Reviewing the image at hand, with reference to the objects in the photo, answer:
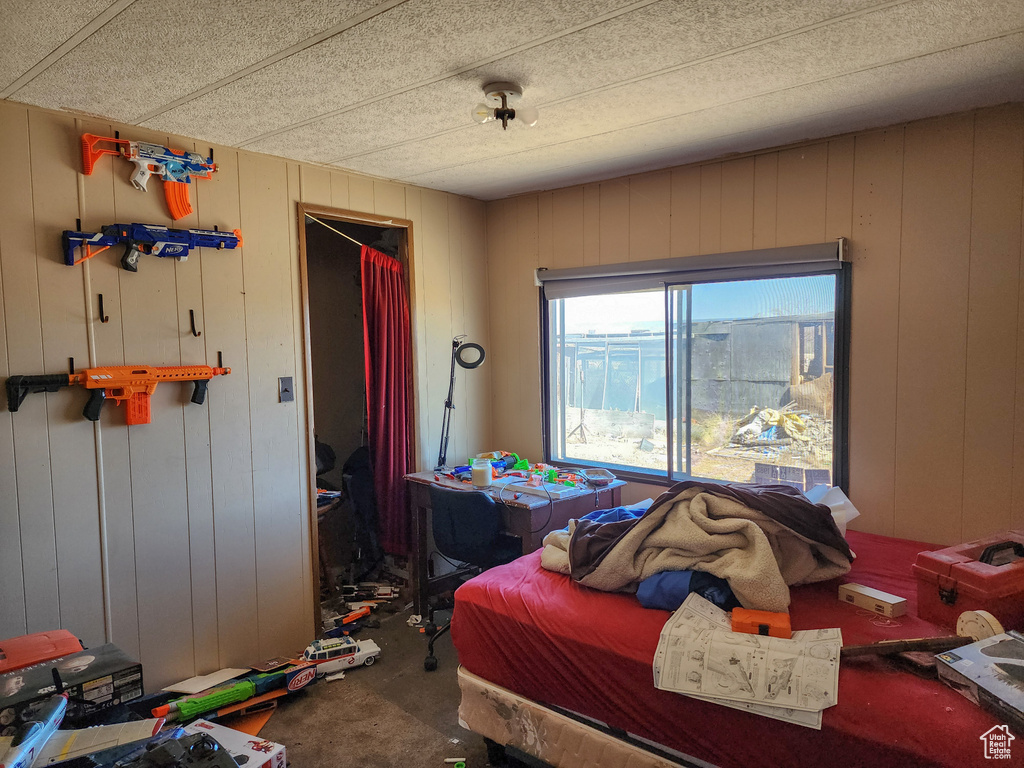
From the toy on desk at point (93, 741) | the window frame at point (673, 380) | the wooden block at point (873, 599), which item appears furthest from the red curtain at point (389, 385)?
the wooden block at point (873, 599)

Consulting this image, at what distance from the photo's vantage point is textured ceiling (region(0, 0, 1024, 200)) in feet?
5.51

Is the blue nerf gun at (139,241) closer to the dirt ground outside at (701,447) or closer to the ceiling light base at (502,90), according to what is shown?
the ceiling light base at (502,90)

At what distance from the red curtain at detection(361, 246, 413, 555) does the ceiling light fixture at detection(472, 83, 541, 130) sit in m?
1.45

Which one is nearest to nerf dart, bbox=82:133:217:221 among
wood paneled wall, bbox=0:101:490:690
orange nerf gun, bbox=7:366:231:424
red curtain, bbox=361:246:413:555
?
wood paneled wall, bbox=0:101:490:690

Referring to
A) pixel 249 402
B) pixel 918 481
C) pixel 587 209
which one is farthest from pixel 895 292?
pixel 249 402

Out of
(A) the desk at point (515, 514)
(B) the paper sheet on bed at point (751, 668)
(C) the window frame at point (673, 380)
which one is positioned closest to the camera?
(B) the paper sheet on bed at point (751, 668)

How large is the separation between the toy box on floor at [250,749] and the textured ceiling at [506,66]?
2.01 meters

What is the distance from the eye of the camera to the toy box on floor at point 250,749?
188cm

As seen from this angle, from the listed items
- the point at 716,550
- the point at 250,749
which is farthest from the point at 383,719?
the point at 716,550

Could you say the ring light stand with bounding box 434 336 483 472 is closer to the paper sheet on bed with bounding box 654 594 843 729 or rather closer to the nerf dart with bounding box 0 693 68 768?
the paper sheet on bed with bounding box 654 594 843 729

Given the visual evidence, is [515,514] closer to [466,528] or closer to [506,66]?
[466,528]

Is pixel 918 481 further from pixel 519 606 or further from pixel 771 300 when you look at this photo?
pixel 519 606

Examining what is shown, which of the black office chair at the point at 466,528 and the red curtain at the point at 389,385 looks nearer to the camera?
the black office chair at the point at 466,528

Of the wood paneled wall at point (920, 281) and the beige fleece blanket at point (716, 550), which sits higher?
the wood paneled wall at point (920, 281)
